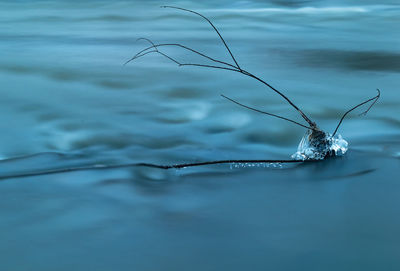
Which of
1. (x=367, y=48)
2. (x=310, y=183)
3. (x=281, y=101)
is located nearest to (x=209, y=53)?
(x=367, y=48)

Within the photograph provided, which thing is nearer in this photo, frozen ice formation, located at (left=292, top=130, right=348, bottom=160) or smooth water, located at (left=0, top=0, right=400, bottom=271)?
smooth water, located at (left=0, top=0, right=400, bottom=271)

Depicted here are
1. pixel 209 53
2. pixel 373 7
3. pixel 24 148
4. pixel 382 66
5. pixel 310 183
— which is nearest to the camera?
pixel 310 183

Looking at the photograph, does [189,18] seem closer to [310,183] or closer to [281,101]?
[281,101]

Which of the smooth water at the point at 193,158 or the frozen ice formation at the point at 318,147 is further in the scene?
the frozen ice formation at the point at 318,147
